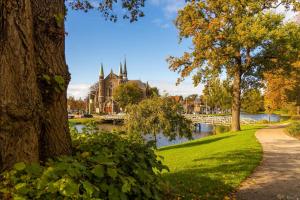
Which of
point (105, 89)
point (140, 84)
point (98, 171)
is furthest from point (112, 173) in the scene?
point (105, 89)

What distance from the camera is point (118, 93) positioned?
114 m

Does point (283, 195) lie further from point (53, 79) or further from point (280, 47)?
point (280, 47)

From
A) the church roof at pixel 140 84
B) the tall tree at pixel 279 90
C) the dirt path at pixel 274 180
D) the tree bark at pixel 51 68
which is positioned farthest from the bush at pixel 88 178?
the church roof at pixel 140 84

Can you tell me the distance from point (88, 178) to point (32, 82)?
126cm

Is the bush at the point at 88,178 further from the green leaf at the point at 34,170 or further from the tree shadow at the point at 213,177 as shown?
the tree shadow at the point at 213,177

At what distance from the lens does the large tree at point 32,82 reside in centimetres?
347

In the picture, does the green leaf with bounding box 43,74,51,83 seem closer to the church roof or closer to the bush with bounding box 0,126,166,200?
the bush with bounding box 0,126,166,200

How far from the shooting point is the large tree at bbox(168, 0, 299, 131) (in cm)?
2516

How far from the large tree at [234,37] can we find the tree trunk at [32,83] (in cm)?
2216

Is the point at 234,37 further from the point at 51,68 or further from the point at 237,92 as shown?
the point at 51,68

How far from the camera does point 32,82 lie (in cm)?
374

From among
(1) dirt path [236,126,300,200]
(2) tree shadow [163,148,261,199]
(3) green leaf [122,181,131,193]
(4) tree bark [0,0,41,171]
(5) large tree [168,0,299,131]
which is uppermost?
(5) large tree [168,0,299,131]

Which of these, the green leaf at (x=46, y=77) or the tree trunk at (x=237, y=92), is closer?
the green leaf at (x=46, y=77)

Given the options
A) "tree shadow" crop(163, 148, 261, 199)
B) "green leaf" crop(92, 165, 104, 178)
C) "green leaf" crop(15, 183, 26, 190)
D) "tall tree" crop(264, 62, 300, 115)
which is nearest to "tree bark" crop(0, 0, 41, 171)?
"green leaf" crop(15, 183, 26, 190)
